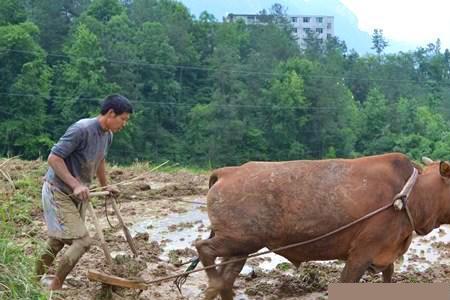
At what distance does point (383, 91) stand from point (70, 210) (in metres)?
77.8

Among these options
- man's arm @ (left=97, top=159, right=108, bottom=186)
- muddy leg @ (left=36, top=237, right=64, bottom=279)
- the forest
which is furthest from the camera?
the forest

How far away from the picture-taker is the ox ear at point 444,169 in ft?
21.6

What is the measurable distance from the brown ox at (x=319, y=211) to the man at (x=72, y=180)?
114 centimetres

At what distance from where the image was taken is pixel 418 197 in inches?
258

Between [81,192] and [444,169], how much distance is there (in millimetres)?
3426

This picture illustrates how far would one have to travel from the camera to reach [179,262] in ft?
28.2

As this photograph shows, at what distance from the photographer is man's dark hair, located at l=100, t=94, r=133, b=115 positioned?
6.29 metres

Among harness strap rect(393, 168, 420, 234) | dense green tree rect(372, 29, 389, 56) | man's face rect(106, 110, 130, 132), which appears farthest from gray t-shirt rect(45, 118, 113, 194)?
dense green tree rect(372, 29, 389, 56)


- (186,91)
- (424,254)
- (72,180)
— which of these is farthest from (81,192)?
(186,91)

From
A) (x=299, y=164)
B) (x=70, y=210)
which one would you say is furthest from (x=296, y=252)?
(x=70, y=210)

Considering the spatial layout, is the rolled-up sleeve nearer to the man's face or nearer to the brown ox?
the man's face

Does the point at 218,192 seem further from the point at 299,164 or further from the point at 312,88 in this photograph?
the point at 312,88

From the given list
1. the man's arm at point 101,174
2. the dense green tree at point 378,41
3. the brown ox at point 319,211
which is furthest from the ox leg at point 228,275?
the dense green tree at point 378,41

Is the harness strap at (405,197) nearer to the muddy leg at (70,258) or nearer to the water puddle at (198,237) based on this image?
the water puddle at (198,237)
